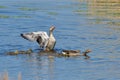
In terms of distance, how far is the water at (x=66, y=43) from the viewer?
59.9ft

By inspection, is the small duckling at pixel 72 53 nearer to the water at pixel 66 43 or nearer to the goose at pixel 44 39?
the water at pixel 66 43

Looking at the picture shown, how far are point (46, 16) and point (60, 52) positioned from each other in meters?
19.2

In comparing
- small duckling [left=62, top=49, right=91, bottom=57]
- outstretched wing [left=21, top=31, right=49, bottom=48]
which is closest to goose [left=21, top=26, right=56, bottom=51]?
outstretched wing [left=21, top=31, right=49, bottom=48]

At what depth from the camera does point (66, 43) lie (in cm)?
2694

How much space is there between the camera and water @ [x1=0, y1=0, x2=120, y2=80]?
1825 centimetres

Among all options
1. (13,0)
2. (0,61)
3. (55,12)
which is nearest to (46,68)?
(0,61)

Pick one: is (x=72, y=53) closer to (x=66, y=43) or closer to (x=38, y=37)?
(x=38, y=37)

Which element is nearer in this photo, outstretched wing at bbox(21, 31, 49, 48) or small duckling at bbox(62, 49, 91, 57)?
small duckling at bbox(62, 49, 91, 57)

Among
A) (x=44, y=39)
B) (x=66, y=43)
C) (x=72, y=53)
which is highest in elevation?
(x=44, y=39)

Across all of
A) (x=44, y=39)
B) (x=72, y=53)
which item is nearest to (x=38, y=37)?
(x=44, y=39)

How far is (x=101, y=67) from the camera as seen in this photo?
19.5m

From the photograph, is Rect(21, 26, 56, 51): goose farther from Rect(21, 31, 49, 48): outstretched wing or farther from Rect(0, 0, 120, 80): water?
Rect(0, 0, 120, 80): water

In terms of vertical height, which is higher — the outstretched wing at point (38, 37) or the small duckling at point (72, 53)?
the outstretched wing at point (38, 37)

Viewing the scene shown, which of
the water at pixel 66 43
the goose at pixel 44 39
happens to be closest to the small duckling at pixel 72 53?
the water at pixel 66 43
